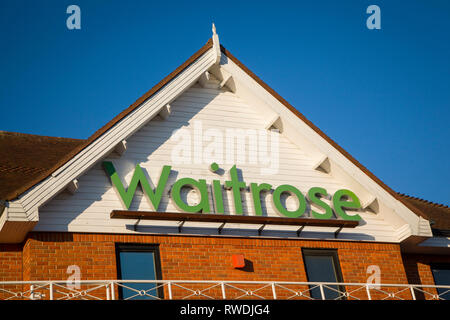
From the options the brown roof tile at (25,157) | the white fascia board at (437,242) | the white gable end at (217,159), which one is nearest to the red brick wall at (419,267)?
the white fascia board at (437,242)

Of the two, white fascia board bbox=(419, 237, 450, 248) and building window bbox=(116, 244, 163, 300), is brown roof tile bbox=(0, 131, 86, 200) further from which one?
white fascia board bbox=(419, 237, 450, 248)

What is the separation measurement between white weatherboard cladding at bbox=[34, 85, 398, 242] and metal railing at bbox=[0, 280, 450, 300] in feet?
4.23

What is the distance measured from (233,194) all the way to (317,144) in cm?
272

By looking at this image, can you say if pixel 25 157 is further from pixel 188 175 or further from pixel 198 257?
pixel 198 257

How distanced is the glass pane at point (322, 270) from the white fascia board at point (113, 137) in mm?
5256

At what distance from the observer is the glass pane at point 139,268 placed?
14820mm

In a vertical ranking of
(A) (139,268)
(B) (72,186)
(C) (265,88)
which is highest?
(C) (265,88)

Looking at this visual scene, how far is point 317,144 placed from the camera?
57.3 ft

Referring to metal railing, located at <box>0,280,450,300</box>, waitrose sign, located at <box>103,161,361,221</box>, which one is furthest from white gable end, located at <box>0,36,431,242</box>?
metal railing, located at <box>0,280,450,300</box>

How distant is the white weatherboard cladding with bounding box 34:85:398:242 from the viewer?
1492cm

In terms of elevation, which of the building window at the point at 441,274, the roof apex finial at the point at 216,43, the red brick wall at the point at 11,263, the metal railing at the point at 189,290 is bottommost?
the metal railing at the point at 189,290

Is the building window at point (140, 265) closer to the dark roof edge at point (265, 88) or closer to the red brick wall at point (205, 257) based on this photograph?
the red brick wall at point (205, 257)

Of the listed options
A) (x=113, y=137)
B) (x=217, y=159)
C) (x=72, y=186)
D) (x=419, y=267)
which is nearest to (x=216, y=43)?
(x=217, y=159)
